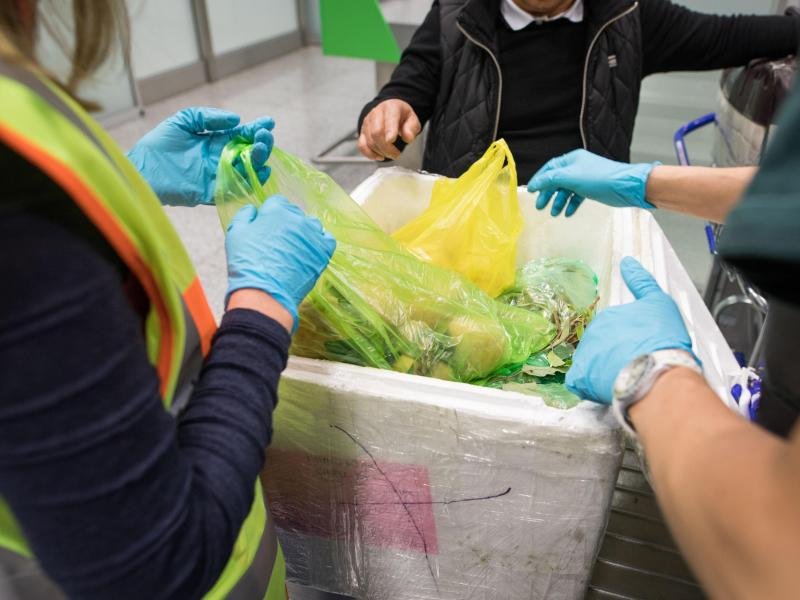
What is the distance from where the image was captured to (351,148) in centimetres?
321

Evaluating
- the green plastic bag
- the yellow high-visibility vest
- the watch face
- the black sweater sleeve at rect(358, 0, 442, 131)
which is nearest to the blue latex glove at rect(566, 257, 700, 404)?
the watch face

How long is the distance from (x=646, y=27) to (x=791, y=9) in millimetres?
354

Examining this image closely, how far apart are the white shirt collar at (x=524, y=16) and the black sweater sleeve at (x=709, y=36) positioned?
0.16 metres

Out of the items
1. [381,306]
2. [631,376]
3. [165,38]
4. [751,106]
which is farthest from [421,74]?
[165,38]

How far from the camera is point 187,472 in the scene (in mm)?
427

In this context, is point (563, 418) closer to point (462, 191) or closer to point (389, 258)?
point (389, 258)

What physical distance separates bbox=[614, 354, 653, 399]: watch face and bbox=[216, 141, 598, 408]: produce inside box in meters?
0.13

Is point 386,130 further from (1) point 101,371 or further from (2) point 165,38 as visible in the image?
(2) point 165,38

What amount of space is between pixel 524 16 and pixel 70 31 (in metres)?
1.15

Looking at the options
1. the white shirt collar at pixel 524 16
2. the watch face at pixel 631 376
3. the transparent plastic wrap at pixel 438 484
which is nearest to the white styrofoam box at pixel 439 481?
the transparent plastic wrap at pixel 438 484

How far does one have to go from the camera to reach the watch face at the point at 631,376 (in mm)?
537

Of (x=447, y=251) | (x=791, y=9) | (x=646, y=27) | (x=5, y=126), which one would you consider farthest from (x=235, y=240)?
(x=791, y=9)

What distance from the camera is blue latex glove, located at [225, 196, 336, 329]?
0.59 metres

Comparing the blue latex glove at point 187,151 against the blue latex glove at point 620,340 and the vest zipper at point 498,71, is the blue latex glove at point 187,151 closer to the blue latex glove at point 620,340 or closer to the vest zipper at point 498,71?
the blue latex glove at point 620,340
